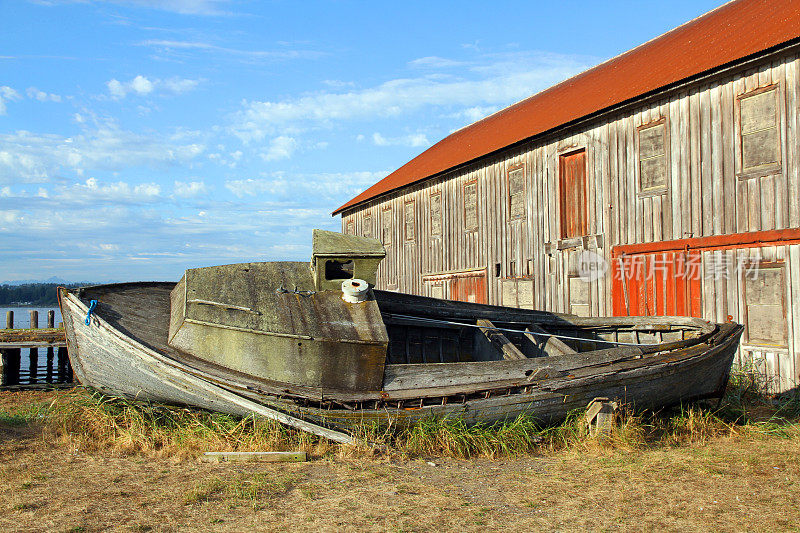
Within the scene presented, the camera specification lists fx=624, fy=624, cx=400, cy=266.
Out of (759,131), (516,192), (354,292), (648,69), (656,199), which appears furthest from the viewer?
(516,192)

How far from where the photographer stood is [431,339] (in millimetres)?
10375

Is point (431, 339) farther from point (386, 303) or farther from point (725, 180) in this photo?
point (725, 180)

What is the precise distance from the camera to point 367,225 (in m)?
25.4

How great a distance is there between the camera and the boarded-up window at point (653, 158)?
1216 cm

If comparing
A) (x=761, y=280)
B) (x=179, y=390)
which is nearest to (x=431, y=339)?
(x=179, y=390)

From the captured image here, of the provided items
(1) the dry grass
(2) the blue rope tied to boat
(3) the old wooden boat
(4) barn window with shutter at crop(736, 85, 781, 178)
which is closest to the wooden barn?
(4) barn window with shutter at crop(736, 85, 781, 178)

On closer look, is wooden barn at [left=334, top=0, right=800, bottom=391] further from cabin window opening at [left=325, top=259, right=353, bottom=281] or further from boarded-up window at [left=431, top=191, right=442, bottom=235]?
cabin window opening at [left=325, top=259, right=353, bottom=281]

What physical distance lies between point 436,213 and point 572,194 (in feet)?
21.2

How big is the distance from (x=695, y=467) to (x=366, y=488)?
3761 mm

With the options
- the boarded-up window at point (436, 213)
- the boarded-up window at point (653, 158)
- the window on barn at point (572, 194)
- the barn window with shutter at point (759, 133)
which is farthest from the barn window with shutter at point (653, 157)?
the boarded-up window at point (436, 213)

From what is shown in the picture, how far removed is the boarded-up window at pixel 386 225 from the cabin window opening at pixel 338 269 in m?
14.3

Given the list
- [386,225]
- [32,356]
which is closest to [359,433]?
[32,356]

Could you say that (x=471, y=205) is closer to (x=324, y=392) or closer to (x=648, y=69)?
(x=648, y=69)

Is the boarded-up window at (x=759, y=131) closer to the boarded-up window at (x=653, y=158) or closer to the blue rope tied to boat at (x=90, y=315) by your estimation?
the boarded-up window at (x=653, y=158)
